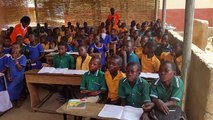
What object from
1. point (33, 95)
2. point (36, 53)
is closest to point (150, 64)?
point (33, 95)

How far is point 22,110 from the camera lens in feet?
13.7

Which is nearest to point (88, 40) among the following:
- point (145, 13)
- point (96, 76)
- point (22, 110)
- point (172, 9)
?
point (22, 110)

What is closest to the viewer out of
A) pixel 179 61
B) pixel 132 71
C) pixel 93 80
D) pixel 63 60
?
pixel 132 71

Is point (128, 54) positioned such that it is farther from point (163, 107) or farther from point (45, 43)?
point (45, 43)

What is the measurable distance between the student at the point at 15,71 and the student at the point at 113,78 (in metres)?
2.00

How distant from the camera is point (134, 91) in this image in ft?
8.62

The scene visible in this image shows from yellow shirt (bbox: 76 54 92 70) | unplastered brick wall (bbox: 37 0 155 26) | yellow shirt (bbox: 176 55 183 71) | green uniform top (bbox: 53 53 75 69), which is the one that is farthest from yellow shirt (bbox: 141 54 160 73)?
unplastered brick wall (bbox: 37 0 155 26)

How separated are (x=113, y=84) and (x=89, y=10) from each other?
7.56 metres

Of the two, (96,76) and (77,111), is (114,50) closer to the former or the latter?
(96,76)

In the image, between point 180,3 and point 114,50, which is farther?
point 180,3

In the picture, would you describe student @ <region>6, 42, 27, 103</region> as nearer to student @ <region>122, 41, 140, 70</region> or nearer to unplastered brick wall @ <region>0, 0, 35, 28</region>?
student @ <region>122, 41, 140, 70</region>

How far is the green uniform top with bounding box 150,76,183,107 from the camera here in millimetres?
2388

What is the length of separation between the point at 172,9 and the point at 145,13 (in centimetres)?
199

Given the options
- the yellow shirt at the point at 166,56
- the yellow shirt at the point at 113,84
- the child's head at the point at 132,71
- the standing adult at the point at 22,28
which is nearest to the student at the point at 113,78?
the yellow shirt at the point at 113,84
